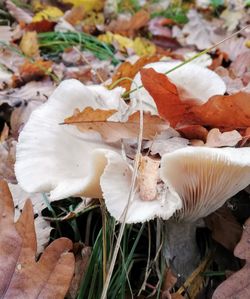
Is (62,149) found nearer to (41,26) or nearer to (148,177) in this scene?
(148,177)

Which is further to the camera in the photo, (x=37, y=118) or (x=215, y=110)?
(x=37, y=118)

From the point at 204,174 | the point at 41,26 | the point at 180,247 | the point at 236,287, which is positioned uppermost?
the point at 204,174

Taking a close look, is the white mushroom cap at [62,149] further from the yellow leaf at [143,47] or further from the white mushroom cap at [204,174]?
the yellow leaf at [143,47]

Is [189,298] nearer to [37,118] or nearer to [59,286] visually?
[59,286]

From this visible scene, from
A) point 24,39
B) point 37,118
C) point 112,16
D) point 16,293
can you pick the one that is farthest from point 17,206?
point 112,16

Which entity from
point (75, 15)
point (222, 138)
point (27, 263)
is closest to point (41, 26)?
point (75, 15)

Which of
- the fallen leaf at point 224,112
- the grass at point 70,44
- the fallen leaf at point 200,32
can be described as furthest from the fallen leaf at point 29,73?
the fallen leaf at point 200,32
